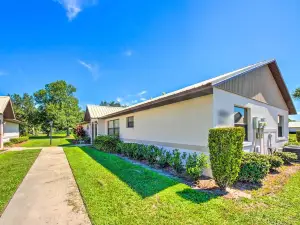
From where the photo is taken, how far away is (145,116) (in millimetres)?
10227

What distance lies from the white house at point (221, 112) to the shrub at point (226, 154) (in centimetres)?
124

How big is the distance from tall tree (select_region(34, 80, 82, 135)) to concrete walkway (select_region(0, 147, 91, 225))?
33.7 metres

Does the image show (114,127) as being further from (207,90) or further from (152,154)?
(207,90)

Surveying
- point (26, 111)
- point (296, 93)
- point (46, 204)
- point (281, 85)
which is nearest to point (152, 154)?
point (46, 204)

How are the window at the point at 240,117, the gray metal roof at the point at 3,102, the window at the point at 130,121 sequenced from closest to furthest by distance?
the window at the point at 240,117 → the window at the point at 130,121 → the gray metal roof at the point at 3,102

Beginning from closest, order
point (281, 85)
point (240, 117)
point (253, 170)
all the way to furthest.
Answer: point (253, 170)
point (240, 117)
point (281, 85)

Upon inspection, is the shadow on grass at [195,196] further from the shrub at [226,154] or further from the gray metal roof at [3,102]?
the gray metal roof at [3,102]

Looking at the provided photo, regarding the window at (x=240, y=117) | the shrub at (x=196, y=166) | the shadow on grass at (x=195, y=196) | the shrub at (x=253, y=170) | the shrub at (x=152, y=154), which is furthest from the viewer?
the shrub at (x=152, y=154)

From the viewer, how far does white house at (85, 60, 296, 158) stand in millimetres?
6141

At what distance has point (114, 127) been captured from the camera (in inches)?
608

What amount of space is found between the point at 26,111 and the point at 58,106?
12425 millimetres

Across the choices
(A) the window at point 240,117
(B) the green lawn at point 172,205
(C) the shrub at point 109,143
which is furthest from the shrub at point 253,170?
(C) the shrub at point 109,143

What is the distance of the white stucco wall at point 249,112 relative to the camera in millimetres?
5989

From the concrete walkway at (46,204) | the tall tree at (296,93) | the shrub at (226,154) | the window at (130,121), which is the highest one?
the tall tree at (296,93)
